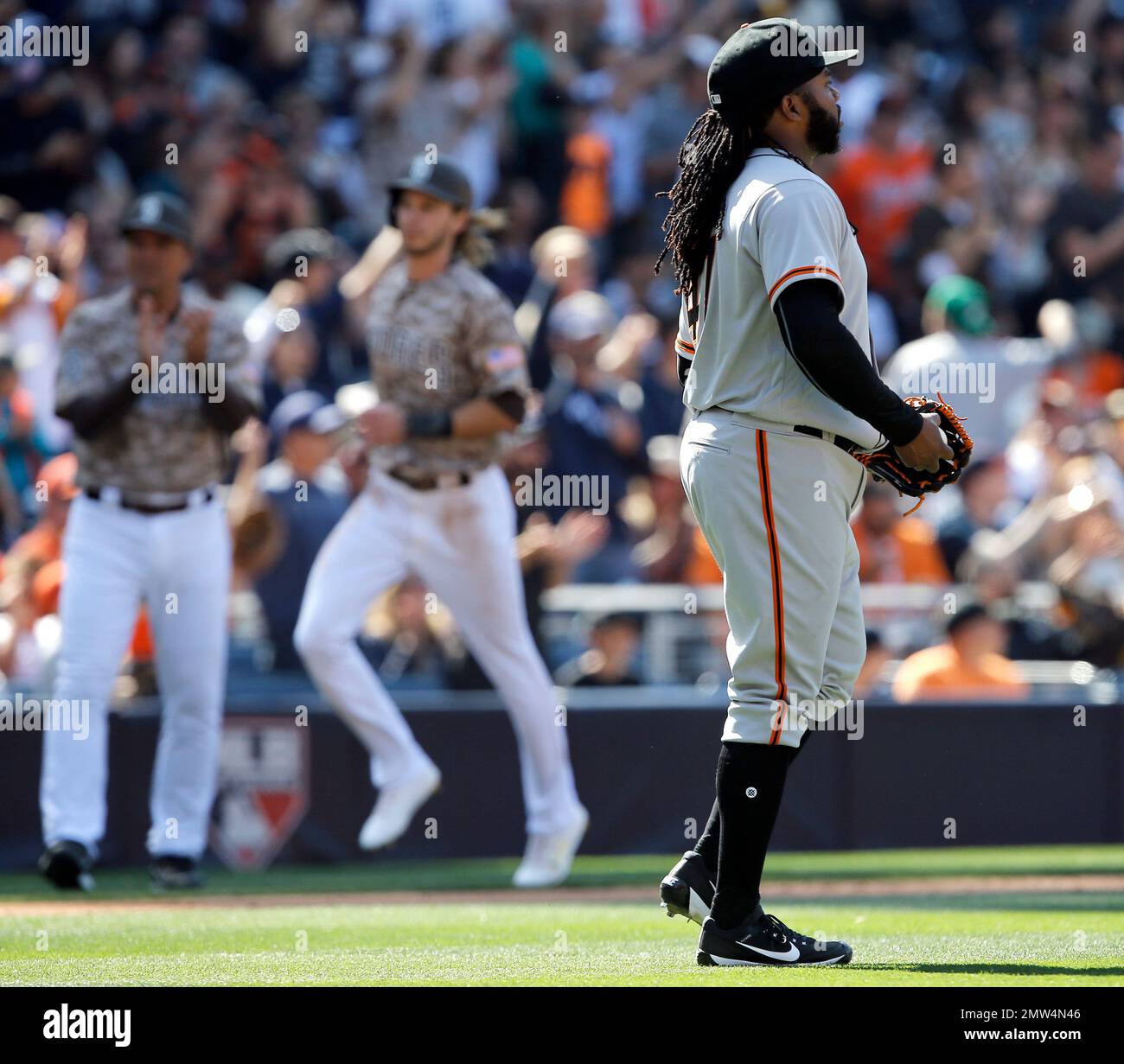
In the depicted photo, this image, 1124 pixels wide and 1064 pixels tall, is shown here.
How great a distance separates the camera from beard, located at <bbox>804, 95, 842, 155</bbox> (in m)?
4.86

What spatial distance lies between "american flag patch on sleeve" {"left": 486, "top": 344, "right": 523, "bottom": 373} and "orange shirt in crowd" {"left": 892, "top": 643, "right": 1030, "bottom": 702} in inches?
118

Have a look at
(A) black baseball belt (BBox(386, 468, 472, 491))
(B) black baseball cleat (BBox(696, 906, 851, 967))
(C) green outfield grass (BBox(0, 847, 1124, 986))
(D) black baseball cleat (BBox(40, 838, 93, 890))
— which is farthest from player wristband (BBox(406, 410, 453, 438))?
(B) black baseball cleat (BBox(696, 906, 851, 967))

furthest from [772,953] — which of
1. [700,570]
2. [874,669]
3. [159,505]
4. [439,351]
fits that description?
[700,570]

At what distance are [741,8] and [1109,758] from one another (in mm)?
8191

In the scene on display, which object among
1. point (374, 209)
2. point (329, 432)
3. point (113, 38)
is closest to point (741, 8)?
point (374, 209)

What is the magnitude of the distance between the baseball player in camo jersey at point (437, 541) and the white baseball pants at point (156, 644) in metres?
0.45

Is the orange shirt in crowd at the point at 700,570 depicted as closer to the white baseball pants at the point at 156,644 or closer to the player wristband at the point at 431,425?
the player wristband at the point at 431,425

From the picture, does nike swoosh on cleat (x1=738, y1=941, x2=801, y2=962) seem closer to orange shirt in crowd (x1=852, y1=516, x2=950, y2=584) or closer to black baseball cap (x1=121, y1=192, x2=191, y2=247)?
black baseball cap (x1=121, y1=192, x2=191, y2=247)

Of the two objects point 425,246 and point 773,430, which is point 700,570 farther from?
point 773,430

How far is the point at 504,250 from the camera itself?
40.5ft

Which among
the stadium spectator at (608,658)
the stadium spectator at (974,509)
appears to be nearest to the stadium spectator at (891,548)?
the stadium spectator at (974,509)

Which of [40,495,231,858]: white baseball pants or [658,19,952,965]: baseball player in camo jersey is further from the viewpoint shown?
[40,495,231,858]: white baseball pants

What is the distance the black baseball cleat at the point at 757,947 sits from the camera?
4.64 metres
